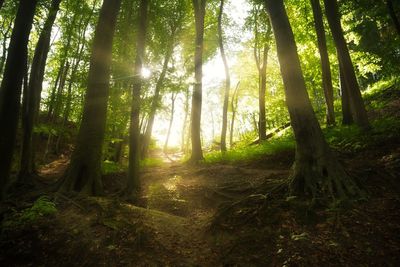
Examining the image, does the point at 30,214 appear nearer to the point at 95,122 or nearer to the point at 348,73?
the point at 95,122

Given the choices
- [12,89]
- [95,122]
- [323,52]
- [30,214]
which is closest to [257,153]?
[323,52]

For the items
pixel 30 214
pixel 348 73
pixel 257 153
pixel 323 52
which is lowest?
pixel 30 214

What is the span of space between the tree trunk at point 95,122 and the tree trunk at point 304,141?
16.5 ft

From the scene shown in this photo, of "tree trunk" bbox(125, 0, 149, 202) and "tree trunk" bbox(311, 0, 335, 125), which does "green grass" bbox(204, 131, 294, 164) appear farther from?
"tree trunk" bbox(125, 0, 149, 202)

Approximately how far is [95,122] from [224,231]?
4921mm

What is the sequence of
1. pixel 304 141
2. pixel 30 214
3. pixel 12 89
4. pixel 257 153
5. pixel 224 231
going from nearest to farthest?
pixel 12 89
pixel 224 231
pixel 30 214
pixel 304 141
pixel 257 153

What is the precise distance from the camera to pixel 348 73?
34.9ft

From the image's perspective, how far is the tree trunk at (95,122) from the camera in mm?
7699

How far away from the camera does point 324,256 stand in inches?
171

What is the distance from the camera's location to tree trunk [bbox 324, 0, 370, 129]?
10.3 m

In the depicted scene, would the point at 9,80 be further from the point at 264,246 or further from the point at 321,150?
the point at 321,150

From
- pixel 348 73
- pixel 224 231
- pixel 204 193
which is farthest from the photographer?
pixel 348 73

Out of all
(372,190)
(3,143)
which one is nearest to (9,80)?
(3,143)

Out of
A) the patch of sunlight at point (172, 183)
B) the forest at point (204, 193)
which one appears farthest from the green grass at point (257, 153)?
the patch of sunlight at point (172, 183)
